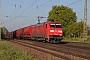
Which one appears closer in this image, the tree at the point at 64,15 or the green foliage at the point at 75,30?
the green foliage at the point at 75,30

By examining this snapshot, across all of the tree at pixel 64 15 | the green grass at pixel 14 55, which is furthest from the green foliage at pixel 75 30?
the green grass at pixel 14 55

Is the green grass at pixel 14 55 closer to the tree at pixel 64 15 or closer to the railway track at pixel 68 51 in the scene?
the railway track at pixel 68 51

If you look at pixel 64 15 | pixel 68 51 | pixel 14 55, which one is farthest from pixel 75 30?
→ pixel 14 55

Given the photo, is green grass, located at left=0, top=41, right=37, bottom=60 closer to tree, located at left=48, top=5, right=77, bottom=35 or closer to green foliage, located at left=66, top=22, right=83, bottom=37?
green foliage, located at left=66, top=22, right=83, bottom=37

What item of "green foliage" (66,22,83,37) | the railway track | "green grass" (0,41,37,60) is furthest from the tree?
"green grass" (0,41,37,60)

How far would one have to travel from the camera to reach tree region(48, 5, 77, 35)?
3057 inches

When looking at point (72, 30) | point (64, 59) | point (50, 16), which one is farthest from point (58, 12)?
point (64, 59)

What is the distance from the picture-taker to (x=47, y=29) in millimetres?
35594

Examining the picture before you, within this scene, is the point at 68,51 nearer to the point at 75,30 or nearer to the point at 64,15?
the point at 75,30

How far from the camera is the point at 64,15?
260ft

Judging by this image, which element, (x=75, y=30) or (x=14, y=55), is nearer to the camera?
(x=14, y=55)

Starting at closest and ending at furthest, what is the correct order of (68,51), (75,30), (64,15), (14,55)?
(14,55), (68,51), (75,30), (64,15)

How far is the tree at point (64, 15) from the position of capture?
77.6 meters

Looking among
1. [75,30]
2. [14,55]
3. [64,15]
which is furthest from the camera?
[64,15]
